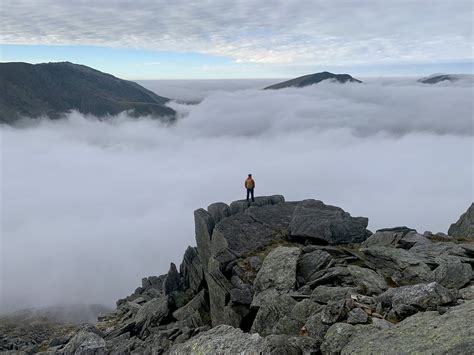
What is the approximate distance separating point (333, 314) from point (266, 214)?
24931 millimetres

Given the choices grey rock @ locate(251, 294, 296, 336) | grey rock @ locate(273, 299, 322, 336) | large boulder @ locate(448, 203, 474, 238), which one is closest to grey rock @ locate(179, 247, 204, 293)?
grey rock @ locate(251, 294, 296, 336)

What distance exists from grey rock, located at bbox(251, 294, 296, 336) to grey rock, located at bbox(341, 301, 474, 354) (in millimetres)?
7889

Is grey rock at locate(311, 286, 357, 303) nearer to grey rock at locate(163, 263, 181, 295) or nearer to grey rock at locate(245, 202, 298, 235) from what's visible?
grey rock at locate(245, 202, 298, 235)

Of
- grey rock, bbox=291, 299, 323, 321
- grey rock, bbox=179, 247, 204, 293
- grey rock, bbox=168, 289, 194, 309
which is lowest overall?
grey rock, bbox=168, 289, 194, 309

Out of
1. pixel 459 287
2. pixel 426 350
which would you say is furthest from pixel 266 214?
pixel 426 350

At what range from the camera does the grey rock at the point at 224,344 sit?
1992cm

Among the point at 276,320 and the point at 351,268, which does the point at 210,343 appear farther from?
the point at 351,268

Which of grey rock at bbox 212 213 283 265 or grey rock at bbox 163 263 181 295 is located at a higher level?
grey rock at bbox 212 213 283 265

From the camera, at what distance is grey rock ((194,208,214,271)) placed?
41.7 m

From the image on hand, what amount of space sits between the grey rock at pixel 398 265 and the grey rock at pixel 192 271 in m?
17.0

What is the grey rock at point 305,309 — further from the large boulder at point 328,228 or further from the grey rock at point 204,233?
the grey rock at point 204,233

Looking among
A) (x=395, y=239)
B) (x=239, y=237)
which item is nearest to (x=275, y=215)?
(x=239, y=237)

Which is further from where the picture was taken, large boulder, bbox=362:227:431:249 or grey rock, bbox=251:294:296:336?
large boulder, bbox=362:227:431:249

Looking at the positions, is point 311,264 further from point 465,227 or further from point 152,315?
point 465,227
